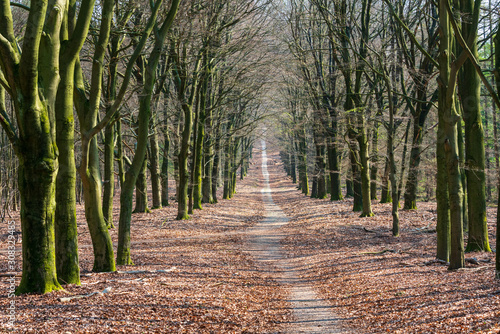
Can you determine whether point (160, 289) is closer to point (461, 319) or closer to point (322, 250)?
point (461, 319)

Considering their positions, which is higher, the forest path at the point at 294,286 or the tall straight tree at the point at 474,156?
the tall straight tree at the point at 474,156

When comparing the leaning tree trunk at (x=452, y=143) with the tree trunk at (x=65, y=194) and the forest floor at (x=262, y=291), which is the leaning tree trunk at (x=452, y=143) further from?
the tree trunk at (x=65, y=194)

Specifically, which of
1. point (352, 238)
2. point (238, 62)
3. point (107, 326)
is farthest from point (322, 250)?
point (238, 62)

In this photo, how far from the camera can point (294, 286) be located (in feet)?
33.2

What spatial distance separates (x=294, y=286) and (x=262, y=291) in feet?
3.81

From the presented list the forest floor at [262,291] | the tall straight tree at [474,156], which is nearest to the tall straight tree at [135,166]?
the forest floor at [262,291]

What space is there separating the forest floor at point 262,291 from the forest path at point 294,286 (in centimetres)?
15

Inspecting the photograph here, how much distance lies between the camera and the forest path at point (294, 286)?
23.2 feet

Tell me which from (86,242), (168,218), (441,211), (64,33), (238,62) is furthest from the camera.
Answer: (238,62)

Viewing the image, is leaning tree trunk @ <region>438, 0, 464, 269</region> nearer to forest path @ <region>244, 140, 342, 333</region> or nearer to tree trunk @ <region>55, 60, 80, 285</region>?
A: forest path @ <region>244, 140, 342, 333</region>

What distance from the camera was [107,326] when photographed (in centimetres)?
554

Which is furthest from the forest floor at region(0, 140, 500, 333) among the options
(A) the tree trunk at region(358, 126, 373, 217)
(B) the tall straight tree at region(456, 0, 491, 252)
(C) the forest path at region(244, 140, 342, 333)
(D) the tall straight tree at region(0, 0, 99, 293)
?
(A) the tree trunk at region(358, 126, 373, 217)

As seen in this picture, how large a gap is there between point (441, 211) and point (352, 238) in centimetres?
549

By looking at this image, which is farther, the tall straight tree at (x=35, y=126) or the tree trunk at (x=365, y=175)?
the tree trunk at (x=365, y=175)
